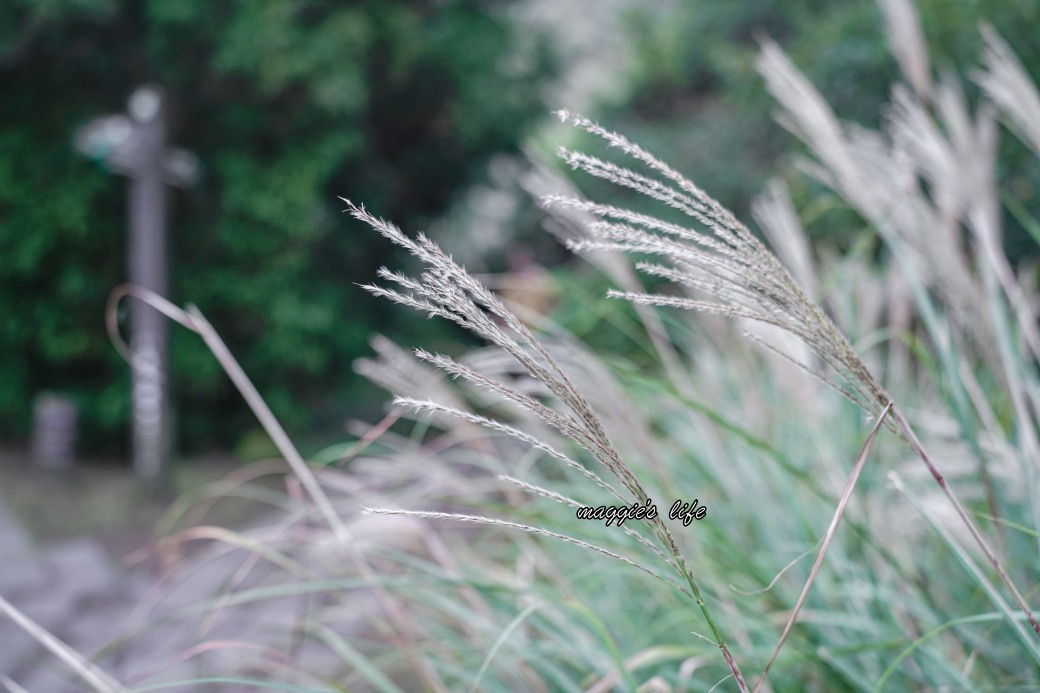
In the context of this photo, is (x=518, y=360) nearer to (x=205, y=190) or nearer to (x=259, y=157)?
(x=259, y=157)

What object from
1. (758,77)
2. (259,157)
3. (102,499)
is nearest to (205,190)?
(259,157)

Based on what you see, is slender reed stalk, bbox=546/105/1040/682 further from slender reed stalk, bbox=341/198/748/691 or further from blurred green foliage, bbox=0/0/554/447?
blurred green foliage, bbox=0/0/554/447

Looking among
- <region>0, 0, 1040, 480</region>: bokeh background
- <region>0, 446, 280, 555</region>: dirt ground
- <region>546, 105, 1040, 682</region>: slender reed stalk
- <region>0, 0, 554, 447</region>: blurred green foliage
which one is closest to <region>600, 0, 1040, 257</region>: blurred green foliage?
<region>0, 0, 1040, 480</region>: bokeh background

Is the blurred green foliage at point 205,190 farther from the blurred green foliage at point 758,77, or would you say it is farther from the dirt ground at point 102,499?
the blurred green foliage at point 758,77

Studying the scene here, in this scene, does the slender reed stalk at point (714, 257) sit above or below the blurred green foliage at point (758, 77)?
below

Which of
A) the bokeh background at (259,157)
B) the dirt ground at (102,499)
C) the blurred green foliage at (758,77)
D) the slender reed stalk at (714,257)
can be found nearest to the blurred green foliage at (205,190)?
the bokeh background at (259,157)

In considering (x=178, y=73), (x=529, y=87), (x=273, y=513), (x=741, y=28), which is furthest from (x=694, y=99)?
(x=273, y=513)
